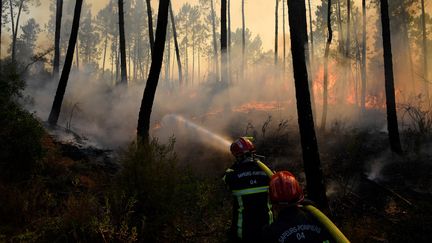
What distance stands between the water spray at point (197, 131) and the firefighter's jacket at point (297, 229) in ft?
36.6

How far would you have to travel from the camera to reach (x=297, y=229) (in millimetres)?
2854

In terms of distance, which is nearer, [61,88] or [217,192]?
[217,192]

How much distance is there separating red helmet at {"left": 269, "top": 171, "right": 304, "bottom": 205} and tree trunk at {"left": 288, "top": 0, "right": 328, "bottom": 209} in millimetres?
4363

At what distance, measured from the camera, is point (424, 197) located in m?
9.16

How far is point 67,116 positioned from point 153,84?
9439 mm

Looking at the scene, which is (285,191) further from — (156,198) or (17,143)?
(17,143)

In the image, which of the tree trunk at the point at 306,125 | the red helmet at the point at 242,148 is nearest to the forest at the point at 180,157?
the tree trunk at the point at 306,125

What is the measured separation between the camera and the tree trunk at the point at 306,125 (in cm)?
721

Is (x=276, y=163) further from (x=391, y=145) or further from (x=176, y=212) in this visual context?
(x=176, y=212)

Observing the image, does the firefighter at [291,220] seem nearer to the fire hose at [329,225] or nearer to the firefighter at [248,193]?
the fire hose at [329,225]

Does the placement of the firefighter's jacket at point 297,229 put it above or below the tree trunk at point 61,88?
below

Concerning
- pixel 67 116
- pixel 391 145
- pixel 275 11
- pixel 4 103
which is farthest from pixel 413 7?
pixel 4 103

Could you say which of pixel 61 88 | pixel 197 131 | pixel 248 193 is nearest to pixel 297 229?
pixel 248 193

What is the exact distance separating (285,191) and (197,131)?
13578 millimetres
